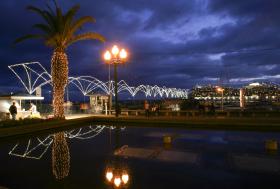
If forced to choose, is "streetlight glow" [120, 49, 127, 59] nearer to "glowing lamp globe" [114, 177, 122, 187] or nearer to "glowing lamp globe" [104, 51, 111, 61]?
"glowing lamp globe" [104, 51, 111, 61]

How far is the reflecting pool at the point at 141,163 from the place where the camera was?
7.05 meters

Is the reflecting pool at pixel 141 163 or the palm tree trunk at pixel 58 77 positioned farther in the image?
the palm tree trunk at pixel 58 77

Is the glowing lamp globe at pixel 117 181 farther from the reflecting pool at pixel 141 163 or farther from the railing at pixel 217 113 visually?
the railing at pixel 217 113

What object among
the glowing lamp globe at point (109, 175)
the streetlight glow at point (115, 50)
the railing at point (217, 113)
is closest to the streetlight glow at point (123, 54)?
the streetlight glow at point (115, 50)

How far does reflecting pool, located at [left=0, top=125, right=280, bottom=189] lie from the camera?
7.05 meters

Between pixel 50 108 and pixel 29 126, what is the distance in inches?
545

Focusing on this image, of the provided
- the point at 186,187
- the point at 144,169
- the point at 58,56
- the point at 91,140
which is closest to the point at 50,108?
the point at 58,56

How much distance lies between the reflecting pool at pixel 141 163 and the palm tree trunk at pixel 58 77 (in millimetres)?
8354

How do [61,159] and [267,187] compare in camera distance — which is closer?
[267,187]

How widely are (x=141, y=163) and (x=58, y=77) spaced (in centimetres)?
1474

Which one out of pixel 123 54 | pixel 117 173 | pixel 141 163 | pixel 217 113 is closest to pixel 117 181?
pixel 117 173

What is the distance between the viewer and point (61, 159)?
9789 millimetres

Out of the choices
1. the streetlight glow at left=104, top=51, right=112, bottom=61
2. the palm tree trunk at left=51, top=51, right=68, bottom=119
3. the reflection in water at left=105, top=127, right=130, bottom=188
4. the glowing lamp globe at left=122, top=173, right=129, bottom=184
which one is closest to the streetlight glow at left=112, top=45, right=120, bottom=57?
the streetlight glow at left=104, top=51, right=112, bottom=61

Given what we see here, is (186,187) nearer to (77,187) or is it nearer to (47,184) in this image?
(77,187)
